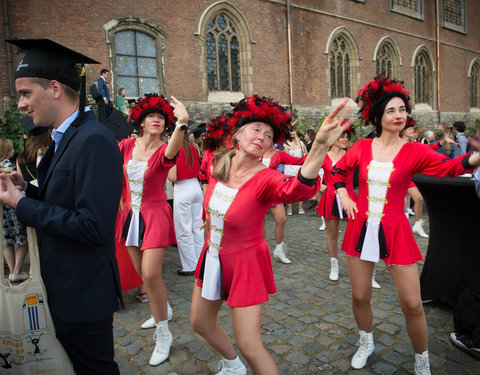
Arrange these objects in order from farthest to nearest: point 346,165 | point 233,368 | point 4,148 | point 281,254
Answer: point 281,254 < point 4,148 < point 346,165 < point 233,368

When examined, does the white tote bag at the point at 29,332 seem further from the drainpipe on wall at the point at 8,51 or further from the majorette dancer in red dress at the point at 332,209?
the drainpipe on wall at the point at 8,51

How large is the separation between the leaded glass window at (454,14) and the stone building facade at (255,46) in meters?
0.16

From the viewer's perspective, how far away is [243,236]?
2.41 meters

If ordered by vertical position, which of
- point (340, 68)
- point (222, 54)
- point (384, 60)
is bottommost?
point (222, 54)

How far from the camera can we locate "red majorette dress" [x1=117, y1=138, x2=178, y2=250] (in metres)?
3.49

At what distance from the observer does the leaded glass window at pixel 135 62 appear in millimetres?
14508

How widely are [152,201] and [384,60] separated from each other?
24253 mm

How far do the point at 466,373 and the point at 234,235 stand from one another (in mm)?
2256

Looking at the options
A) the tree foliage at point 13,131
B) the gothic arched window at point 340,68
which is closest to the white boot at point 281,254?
the tree foliage at point 13,131

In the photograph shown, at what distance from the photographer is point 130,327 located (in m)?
3.98

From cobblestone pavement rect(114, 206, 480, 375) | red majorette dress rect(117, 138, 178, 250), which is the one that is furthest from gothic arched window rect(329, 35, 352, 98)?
red majorette dress rect(117, 138, 178, 250)

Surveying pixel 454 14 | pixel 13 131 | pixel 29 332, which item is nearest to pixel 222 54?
pixel 13 131

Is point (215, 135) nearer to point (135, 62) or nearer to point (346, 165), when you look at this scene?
point (346, 165)

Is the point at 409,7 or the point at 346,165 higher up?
the point at 409,7
